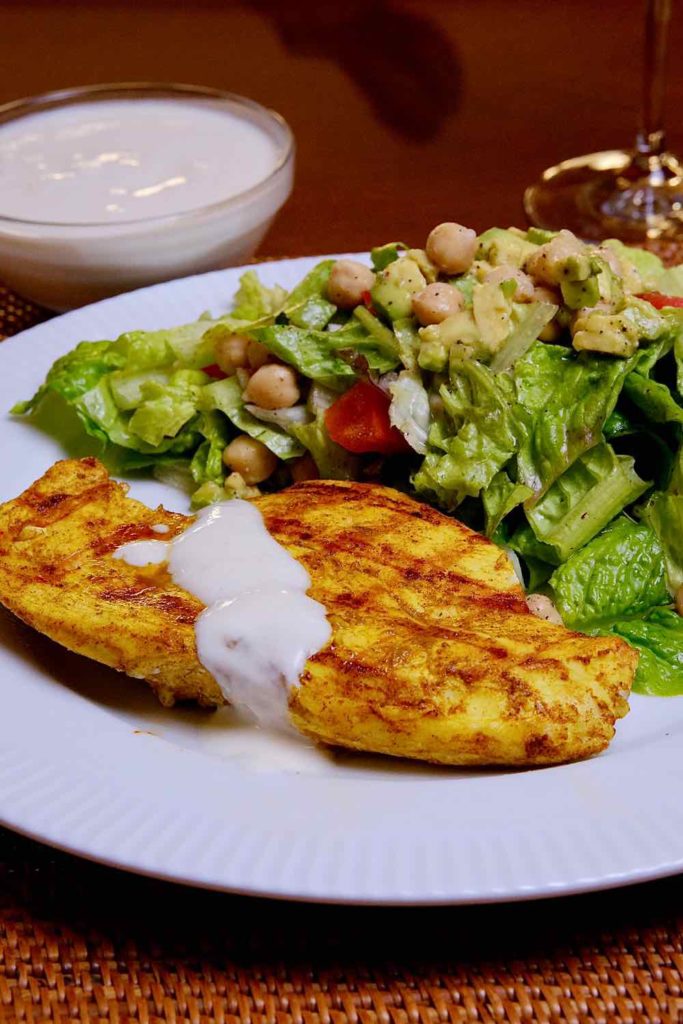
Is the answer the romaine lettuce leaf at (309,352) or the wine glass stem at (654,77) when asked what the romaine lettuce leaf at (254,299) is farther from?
the wine glass stem at (654,77)

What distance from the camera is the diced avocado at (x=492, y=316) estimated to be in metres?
3.85

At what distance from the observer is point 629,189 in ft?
22.4

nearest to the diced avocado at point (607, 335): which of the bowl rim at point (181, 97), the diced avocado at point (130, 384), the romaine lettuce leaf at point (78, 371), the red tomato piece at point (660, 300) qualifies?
the red tomato piece at point (660, 300)

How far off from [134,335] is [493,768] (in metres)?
2.35

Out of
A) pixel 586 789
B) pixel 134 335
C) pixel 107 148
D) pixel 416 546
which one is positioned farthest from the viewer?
pixel 107 148

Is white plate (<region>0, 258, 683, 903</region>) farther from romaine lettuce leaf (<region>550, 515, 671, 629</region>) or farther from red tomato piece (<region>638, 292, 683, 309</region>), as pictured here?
red tomato piece (<region>638, 292, 683, 309</region>)

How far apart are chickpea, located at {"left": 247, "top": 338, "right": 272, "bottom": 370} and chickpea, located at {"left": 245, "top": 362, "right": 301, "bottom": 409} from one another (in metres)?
0.05

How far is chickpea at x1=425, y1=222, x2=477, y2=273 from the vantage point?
4.02 m

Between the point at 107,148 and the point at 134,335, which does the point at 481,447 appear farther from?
the point at 107,148

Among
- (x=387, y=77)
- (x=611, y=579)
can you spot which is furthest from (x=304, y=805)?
(x=387, y=77)

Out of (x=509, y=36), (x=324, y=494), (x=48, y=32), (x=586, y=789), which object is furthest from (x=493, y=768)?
(x=48, y=32)

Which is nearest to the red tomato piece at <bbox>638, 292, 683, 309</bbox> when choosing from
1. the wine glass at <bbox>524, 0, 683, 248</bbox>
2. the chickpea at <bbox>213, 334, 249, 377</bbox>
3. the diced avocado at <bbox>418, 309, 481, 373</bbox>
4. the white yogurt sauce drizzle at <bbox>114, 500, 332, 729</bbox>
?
the diced avocado at <bbox>418, 309, 481, 373</bbox>

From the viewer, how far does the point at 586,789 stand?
104 inches

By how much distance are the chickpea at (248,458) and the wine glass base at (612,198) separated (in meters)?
2.92
